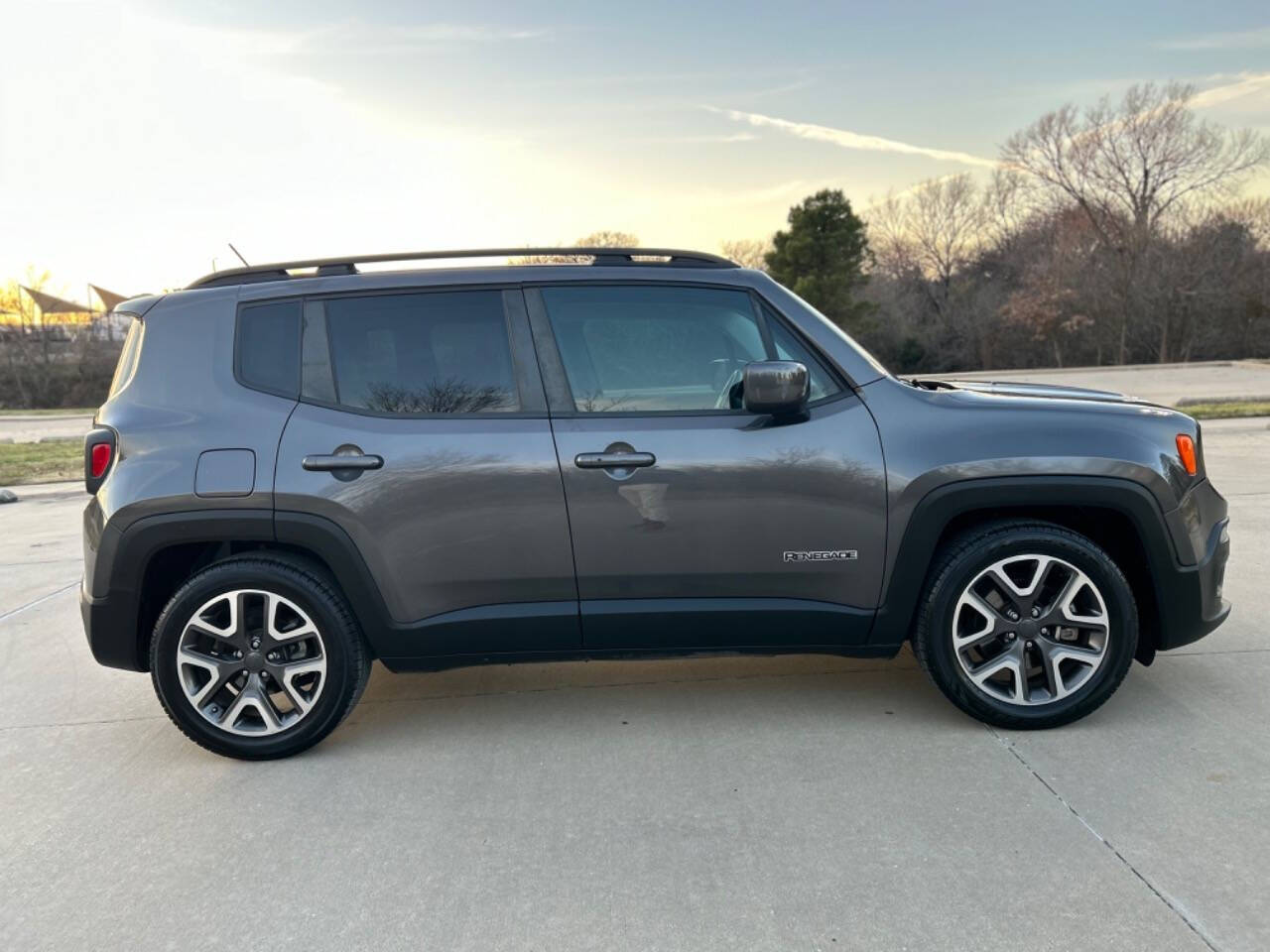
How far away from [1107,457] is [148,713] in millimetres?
4212

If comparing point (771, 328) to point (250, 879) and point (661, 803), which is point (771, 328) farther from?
point (250, 879)

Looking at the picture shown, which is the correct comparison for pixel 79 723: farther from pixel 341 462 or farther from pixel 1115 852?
pixel 1115 852

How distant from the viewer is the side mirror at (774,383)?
304 centimetres

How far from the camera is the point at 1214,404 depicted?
15.3m

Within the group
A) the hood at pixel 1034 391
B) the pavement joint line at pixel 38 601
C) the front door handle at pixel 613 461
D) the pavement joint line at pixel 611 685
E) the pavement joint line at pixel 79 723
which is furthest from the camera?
the pavement joint line at pixel 38 601

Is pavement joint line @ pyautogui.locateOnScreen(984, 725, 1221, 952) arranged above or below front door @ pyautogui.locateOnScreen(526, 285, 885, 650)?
below

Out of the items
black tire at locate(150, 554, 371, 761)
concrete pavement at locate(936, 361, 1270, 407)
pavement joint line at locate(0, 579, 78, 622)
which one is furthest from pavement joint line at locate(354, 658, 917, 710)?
concrete pavement at locate(936, 361, 1270, 407)

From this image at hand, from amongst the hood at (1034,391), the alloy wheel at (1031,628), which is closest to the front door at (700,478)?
the alloy wheel at (1031,628)

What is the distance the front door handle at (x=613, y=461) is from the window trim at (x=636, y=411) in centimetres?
16

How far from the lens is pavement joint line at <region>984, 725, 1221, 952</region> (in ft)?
7.14

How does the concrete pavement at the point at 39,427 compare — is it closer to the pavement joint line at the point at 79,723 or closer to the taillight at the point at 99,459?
the pavement joint line at the point at 79,723

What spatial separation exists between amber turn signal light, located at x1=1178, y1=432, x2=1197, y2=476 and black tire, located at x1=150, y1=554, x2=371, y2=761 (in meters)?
3.24

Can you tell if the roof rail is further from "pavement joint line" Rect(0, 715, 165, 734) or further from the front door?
"pavement joint line" Rect(0, 715, 165, 734)

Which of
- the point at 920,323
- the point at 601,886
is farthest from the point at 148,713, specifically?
the point at 920,323
